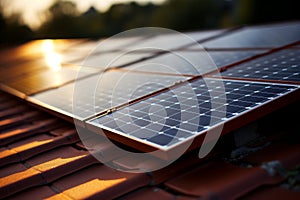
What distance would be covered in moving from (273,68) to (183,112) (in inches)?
56.6

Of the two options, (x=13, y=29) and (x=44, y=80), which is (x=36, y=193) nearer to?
(x=44, y=80)

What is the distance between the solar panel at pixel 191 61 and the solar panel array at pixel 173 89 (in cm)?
2

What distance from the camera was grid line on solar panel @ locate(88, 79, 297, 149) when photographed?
2523mm

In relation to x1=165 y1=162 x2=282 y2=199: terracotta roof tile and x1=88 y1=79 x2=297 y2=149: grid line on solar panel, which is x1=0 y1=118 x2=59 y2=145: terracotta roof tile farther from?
x1=165 y1=162 x2=282 y2=199: terracotta roof tile

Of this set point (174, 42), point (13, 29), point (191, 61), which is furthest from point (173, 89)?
point (13, 29)

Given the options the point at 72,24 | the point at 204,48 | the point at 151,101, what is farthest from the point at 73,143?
the point at 72,24

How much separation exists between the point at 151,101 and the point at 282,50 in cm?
222

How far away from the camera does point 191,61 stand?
5250 mm

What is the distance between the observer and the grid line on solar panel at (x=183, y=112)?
2.52 m

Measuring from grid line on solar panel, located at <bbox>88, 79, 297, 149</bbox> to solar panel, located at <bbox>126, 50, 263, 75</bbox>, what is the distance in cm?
109

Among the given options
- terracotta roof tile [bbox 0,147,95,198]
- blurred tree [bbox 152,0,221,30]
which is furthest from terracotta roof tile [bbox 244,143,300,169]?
blurred tree [bbox 152,0,221,30]

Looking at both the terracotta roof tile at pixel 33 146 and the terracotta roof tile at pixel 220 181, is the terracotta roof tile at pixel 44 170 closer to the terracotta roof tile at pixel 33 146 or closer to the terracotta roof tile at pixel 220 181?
the terracotta roof tile at pixel 33 146

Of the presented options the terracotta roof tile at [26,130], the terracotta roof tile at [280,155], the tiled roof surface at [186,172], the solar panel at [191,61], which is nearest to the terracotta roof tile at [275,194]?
the tiled roof surface at [186,172]

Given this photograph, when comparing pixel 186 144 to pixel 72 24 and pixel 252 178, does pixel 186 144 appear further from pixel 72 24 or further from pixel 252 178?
pixel 72 24
